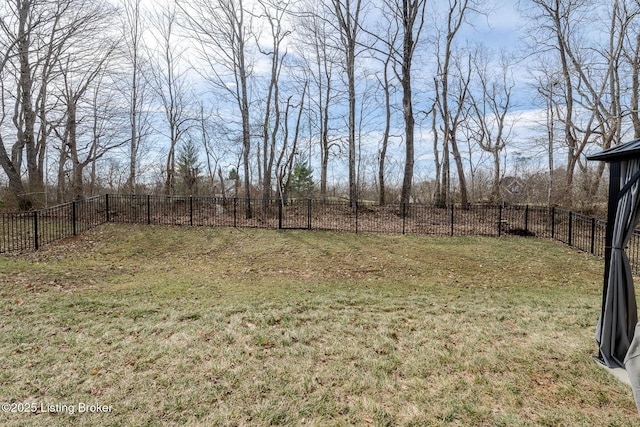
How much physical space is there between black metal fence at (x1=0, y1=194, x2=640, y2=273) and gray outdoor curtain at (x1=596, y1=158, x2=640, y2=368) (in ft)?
22.9

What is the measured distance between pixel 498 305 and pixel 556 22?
15.2 m

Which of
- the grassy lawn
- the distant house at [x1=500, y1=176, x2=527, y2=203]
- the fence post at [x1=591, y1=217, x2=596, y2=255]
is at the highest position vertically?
the distant house at [x1=500, y1=176, x2=527, y2=203]

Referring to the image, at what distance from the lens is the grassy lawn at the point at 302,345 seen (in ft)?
7.73

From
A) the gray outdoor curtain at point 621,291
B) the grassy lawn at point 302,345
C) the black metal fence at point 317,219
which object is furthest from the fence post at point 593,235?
the gray outdoor curtain at point 621,291

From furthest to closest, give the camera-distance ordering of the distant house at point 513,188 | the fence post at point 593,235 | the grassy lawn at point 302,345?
the distant house at point 513,188 < the fence post at point 593,235 < the grassy lawn at point 302,345

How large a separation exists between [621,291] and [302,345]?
11.0 ft

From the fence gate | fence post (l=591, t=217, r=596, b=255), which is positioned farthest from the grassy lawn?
the fence gate

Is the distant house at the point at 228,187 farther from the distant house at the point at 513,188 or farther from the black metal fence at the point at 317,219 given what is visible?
the distant house at the point at 513,188

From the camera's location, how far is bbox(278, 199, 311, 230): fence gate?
33.9 feet

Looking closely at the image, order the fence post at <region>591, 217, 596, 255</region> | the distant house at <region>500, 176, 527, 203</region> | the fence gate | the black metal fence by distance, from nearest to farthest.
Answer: the fence post at <region>591, 217, 596, 255</region>
the black metal fence
the fence gate
the distant house at <region>500, 176, 527, 203</region>

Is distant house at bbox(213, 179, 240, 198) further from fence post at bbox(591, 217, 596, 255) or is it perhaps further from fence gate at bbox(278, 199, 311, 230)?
fence post at bbox(591, 217, 596, 255)

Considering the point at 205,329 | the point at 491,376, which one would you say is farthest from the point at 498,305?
the point at 205,329

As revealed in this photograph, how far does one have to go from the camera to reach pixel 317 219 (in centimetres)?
1180

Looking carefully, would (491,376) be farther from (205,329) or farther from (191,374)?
(205,329)
